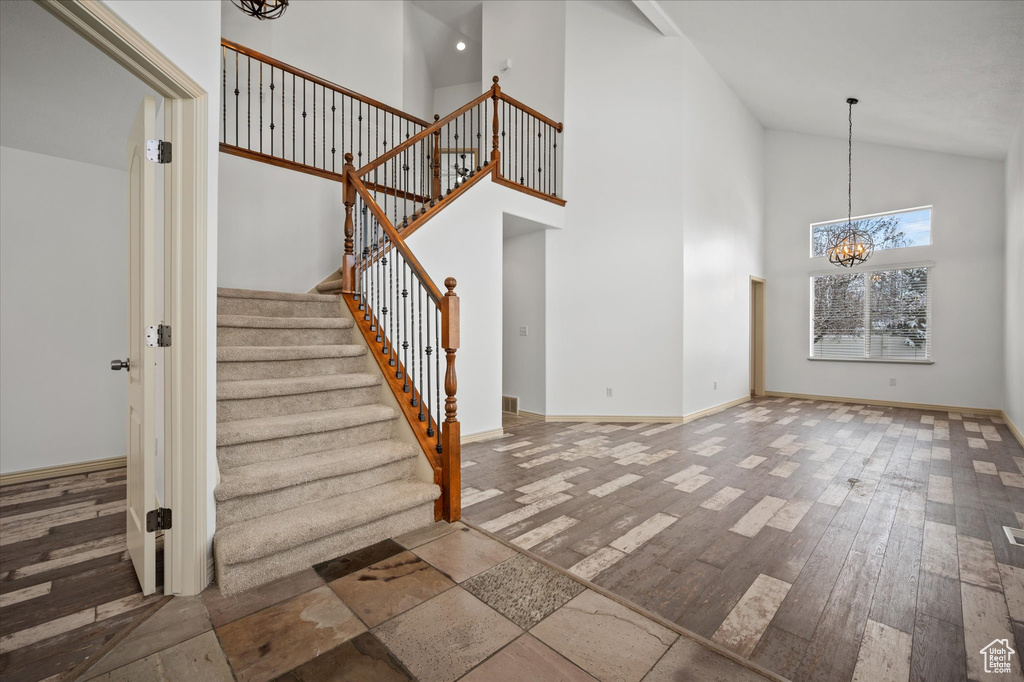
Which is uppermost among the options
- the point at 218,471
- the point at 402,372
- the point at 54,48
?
the point at 54,48

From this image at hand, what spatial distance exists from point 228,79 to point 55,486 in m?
4.36

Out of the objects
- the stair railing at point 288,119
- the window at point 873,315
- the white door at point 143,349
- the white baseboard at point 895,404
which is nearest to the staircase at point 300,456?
the white door at point 143,349

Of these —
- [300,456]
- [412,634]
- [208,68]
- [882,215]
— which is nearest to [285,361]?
[300,456]

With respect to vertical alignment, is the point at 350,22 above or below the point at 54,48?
above

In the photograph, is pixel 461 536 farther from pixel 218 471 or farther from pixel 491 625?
pixel 218 471

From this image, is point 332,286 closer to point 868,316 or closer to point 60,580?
point 60,580

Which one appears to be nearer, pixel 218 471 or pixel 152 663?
pixel 152 663

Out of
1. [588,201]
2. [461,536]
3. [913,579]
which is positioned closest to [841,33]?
[588,201]

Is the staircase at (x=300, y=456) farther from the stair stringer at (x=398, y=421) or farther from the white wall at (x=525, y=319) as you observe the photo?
the white wall at (x=525, y=319)

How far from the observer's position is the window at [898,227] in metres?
6.66

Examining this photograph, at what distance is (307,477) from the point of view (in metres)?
2.32

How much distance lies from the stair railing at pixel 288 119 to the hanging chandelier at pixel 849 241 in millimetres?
6146

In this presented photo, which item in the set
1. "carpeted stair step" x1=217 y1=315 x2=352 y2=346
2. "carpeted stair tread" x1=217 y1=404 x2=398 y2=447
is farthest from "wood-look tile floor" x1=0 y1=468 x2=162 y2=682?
"carpeted stair step" x1=217 y1=315 x2=352 y2=346

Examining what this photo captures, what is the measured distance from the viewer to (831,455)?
415 cm
